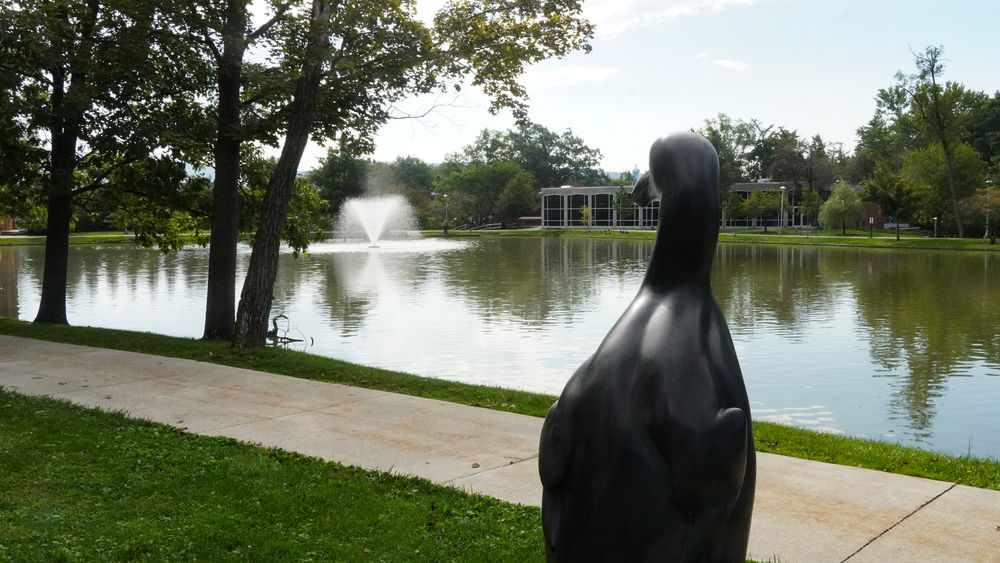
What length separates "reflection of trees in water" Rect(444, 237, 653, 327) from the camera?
22.8 metres

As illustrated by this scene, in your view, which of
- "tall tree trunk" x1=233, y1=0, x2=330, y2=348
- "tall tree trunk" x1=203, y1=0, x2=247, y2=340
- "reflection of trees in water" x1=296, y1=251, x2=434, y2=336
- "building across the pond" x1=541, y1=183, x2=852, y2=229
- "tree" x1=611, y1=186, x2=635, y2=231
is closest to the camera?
"tall tree trunk" x1=233, y1=0, x2=330, y2=348

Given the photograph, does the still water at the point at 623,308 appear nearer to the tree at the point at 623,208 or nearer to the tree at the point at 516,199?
the tree at the point at 623,208

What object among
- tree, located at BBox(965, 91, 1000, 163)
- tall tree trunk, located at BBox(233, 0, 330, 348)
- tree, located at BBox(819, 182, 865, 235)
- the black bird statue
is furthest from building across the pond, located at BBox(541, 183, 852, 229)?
the black bird statue

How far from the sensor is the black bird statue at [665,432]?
250 centimetres

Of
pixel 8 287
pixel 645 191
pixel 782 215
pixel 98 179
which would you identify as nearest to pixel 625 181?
pixel 782 215

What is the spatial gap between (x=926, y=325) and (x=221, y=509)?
717 inches

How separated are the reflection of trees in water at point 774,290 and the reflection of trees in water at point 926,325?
1321 mm

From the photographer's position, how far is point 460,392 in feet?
33.4

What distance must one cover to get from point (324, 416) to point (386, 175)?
332 ft

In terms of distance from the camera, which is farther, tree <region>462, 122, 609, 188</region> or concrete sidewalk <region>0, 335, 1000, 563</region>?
tree <region>462, 122, 609, 188</region>

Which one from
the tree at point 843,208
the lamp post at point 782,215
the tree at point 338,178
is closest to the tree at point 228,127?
the tree at point 843,208

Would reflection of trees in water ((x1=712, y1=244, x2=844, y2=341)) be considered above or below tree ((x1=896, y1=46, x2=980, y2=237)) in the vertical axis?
below

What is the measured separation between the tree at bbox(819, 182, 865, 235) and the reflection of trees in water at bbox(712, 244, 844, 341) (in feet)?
76.8

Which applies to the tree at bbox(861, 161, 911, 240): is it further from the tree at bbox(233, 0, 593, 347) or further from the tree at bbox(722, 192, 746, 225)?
the tree at bbox(233, 0, 593, 347)
